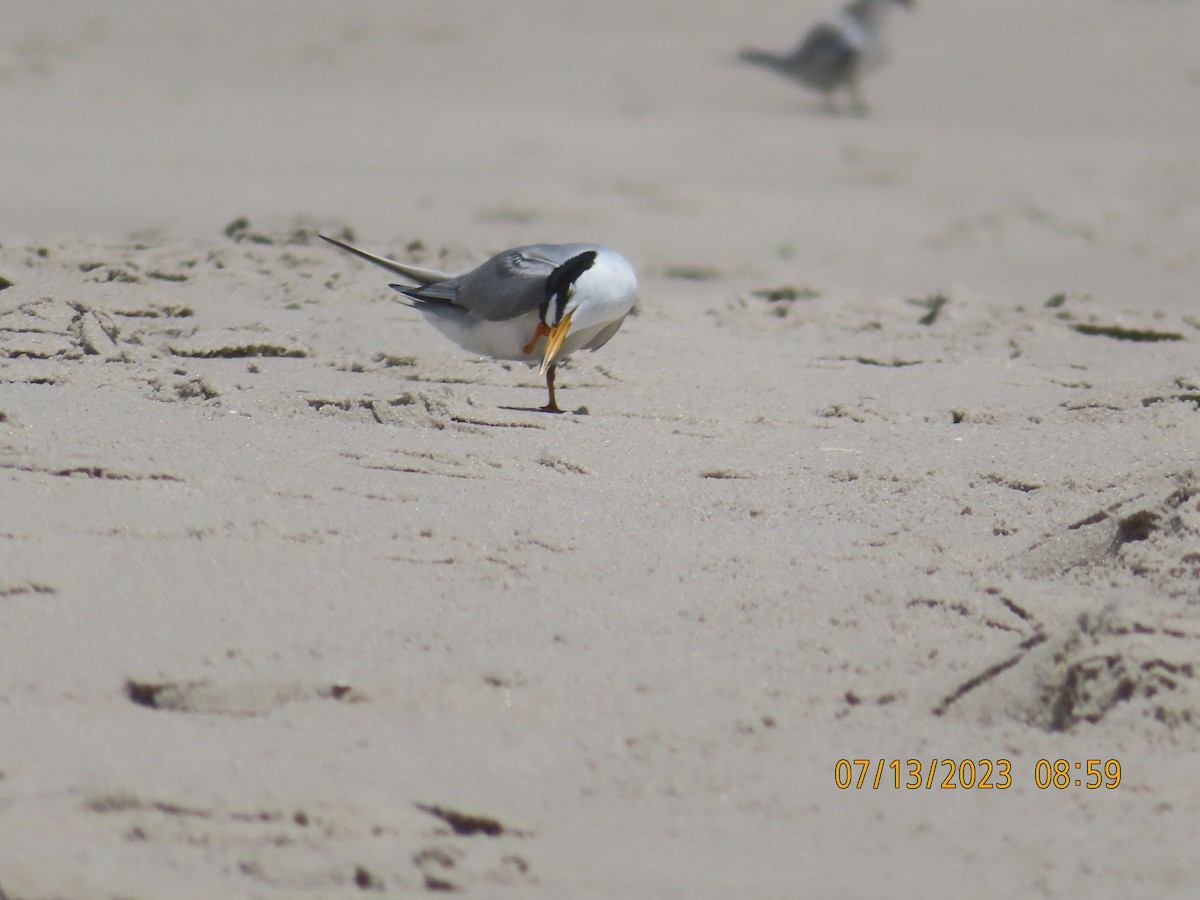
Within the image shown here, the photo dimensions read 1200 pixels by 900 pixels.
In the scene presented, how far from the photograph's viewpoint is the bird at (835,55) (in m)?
11.1

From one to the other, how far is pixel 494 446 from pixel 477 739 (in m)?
1.30

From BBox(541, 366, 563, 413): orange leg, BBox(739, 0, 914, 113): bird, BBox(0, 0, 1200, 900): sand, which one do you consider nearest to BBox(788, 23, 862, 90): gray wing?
BBox(739, 0, 914, 113): bird

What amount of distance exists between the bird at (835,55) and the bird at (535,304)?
7.17 metres

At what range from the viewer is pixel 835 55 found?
36.6 feet

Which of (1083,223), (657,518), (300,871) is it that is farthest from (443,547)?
(1083,223)

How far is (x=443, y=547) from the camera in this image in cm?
280

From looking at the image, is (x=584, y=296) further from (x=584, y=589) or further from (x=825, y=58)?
(x=825, y=58)

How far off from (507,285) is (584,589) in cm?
191

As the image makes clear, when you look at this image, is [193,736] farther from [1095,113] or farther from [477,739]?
[1095,113]

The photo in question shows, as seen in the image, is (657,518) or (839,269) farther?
(839,269)

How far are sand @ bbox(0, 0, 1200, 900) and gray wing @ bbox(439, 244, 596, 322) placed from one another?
0.58ft
